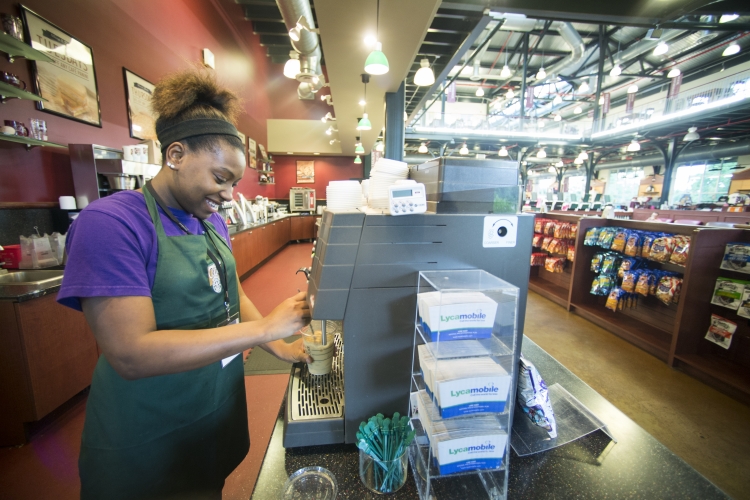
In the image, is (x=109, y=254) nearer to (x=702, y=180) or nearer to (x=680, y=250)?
(x=680, y=250)

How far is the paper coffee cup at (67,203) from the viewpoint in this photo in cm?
245

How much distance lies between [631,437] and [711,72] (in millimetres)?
15437

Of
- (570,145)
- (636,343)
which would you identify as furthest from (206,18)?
(570,145)

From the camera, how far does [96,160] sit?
2.62 meters

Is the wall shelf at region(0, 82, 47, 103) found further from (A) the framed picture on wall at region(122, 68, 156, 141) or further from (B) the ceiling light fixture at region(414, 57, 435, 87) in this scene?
(B) the ceiling light fixture at region(414, 57, 435, 87)

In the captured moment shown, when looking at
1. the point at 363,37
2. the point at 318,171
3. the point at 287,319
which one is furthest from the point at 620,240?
the point at 318,171

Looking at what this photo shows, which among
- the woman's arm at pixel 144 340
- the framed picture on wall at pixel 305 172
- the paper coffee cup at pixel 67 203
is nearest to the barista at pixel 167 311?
the woman's arm at pixel 144 340

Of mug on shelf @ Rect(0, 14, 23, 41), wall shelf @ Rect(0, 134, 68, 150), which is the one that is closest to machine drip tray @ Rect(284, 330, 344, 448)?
wall shelf @ Rect(0, 134, 68, 150)

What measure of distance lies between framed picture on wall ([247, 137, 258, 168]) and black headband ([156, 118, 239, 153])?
700 cm

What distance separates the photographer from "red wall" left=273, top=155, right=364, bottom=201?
10820mm

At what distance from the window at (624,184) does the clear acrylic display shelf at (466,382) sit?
Result: 715 inches

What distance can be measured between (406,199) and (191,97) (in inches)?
24.8

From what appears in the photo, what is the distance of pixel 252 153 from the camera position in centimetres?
753

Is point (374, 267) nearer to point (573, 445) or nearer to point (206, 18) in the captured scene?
point (573, 445)
